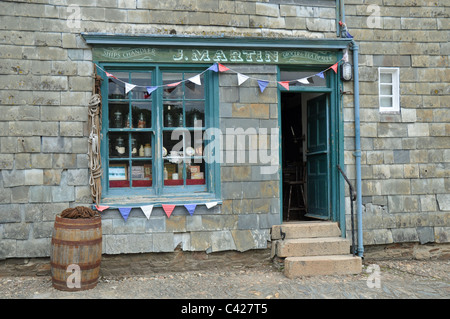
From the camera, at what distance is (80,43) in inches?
219

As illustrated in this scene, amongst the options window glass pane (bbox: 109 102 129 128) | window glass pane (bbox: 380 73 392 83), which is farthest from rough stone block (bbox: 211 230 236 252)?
window glass pane (bbox: 380 73 392 83)

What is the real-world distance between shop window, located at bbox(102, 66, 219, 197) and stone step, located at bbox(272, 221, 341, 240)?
3.83ft

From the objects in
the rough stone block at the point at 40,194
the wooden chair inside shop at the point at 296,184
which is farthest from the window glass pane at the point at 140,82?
the wooden chair inside shop at the point at 296,184

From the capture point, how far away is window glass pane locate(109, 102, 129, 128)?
5777 mm

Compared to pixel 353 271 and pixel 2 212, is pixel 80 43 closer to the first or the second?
pixel 2 212

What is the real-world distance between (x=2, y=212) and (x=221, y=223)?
3021 mm

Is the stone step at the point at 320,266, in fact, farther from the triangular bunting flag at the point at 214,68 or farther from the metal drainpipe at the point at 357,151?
the triangular bunting flag at the point at 214,68

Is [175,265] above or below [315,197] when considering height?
below

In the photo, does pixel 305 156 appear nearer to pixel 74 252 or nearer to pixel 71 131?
pixel 71 131

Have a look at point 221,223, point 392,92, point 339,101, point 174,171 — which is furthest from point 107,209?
point 392,92
